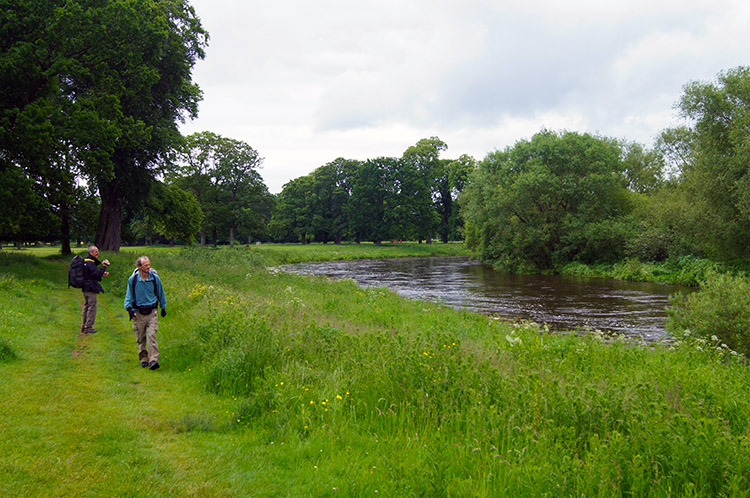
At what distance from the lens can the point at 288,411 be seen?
5.80m

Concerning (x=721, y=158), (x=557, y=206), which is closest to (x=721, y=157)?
(x=721, y=158)

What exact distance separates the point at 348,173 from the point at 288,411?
3293 inches

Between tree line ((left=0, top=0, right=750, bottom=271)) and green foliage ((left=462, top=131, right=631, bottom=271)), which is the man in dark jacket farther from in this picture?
green foliage ((left=462, top=131, right=631, bottom=271))

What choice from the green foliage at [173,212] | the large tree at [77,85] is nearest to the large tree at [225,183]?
the green foliage at [173,212]

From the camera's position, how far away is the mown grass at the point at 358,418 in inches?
163

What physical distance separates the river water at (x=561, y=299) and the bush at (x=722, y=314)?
1.33m

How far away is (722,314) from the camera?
11.4 meters

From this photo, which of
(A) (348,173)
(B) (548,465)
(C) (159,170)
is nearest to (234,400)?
(B) (548,465)

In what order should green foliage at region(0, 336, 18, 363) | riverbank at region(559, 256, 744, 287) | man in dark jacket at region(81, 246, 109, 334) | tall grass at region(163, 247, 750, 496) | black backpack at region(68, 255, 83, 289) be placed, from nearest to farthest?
tall grass at region(163, 247, 750, 496) → green foliage at region(0, 336, 18, 363) → man in dark jacket at region(81, 246, 109, 334) → black backpack at region(68, 255, 83, 289) → riverbank at region(559, 256, 744, 287)

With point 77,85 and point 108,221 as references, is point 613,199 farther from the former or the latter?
point 77,85

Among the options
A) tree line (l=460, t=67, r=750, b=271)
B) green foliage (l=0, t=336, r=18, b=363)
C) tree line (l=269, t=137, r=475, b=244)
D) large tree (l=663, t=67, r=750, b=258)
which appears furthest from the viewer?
tree line (l=269, t=137, r=475, b=244)

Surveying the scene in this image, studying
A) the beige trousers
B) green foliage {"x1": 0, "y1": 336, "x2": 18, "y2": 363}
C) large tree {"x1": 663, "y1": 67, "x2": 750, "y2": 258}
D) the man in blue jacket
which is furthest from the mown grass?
large tree {"x1": 663, "y1": 67, "x2": 750, "y2": 258}

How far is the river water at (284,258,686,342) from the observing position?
16.3 m

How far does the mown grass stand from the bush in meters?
1.38
